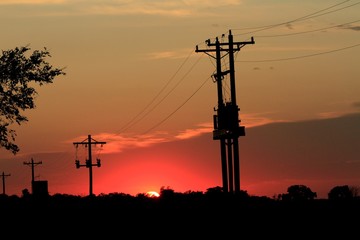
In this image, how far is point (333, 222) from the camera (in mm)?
37438

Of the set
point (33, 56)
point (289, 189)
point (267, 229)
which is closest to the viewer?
point (267, 229)

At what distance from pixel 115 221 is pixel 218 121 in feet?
79.9

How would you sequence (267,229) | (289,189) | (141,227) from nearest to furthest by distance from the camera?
(267,229)
(141,227)
(289,189)

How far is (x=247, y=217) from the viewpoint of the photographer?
4125 centimetres

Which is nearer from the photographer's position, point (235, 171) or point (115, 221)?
point (115, 221)

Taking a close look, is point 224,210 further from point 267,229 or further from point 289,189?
point 289,189

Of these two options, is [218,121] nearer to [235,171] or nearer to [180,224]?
[235,171]

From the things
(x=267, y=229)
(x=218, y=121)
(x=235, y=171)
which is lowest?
(x=267, y=229)

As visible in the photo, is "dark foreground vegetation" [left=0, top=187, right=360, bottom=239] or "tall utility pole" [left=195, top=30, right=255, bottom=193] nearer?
"dark foreground vegetation" [left=0, top=187, right=360, bottom=239]

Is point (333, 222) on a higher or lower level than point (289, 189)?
lower

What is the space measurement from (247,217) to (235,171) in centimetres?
2063

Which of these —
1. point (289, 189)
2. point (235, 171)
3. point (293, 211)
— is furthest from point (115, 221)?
point (289, 189)

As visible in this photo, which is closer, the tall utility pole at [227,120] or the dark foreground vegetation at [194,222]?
the dark foreground vegetation at [194,222]

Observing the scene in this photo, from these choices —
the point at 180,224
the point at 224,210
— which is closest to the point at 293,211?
the point at 224,210
